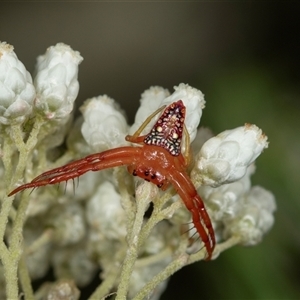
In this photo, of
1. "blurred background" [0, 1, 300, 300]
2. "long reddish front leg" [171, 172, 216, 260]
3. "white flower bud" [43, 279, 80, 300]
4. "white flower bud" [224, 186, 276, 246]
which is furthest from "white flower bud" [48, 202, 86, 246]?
"blurred background" [0, 1, 300, 300]

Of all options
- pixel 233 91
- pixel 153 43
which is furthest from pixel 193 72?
pixel 233 91

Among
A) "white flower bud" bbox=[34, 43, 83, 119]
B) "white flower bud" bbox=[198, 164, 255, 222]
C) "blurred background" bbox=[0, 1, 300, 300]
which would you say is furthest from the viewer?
"blurred background" bbox=[0, 1, 300, 300]

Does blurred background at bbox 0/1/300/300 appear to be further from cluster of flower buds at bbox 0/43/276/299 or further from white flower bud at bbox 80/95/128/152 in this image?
white flower bud at bbox 80/95/128/152

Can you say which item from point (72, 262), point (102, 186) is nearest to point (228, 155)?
point (102, 186)

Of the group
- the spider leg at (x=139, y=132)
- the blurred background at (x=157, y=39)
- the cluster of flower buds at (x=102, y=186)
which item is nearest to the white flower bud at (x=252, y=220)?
the cluster of flower buds at (x=102, y=186)

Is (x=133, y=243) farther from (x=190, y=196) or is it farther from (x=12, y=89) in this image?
(x=12, y=89)

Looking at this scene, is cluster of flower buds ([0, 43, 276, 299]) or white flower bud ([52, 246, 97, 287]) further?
A: white flower bud ([52, 246, 97, 287])
